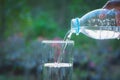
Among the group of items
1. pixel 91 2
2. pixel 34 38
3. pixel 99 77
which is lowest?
pixel 99 77

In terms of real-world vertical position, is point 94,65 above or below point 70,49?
below

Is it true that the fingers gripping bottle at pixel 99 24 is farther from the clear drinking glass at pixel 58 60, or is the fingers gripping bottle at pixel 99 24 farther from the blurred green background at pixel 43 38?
the blurred green background at pixel 43 38

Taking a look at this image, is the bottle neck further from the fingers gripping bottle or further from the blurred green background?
the blurred green background

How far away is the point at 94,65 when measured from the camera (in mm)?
7805

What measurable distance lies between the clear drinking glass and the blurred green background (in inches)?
216

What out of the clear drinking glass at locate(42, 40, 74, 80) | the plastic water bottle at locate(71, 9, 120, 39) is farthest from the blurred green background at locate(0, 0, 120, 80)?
the clear drinking glass at locate(42, 40, 74, 80)

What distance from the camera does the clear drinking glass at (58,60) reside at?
1.73 m

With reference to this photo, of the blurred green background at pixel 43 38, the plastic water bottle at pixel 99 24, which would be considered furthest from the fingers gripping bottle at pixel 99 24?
the blurred green background at pixel 43 38

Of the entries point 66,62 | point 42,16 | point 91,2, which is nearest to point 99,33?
point 66,62

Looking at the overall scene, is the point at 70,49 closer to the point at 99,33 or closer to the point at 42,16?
the point at 99,33

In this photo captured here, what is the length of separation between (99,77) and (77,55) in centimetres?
54

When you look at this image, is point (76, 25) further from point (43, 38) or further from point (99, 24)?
point (43, 38)

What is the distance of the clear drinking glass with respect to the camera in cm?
173

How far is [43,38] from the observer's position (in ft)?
28.2
